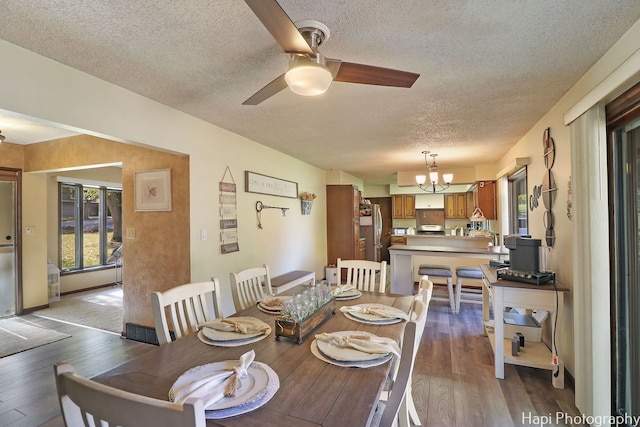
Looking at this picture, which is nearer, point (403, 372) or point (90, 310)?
point (403, 372)

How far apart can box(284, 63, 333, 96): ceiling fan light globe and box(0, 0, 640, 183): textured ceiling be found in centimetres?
29

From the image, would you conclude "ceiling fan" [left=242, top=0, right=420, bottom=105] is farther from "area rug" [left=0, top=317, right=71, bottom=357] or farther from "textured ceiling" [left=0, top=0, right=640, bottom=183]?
"area rug" [left=0, top=317, right=71, bottom=357]

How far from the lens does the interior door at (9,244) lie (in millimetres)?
4145

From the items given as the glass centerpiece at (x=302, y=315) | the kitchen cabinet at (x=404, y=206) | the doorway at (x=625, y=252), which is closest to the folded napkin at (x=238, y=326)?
the glass centerpiece at (x=302, y=315)

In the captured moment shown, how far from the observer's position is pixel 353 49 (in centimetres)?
179

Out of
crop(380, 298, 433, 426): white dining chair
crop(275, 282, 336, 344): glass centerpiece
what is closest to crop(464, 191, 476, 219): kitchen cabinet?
crop(380, 298, 433, 426): white dining chair

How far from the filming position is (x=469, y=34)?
163cm

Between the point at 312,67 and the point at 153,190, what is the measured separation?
251cm

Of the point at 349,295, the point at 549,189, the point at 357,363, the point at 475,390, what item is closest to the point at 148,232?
the point at 349,295

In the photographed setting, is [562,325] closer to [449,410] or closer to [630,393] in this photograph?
[630,393]

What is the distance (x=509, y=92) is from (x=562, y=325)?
1.99 m

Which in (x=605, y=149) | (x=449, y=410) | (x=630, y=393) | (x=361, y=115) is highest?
(x=361, y=115)

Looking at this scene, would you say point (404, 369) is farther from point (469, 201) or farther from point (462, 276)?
point (469, 201)

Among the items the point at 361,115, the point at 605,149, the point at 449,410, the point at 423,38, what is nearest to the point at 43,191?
the point at 361,115
